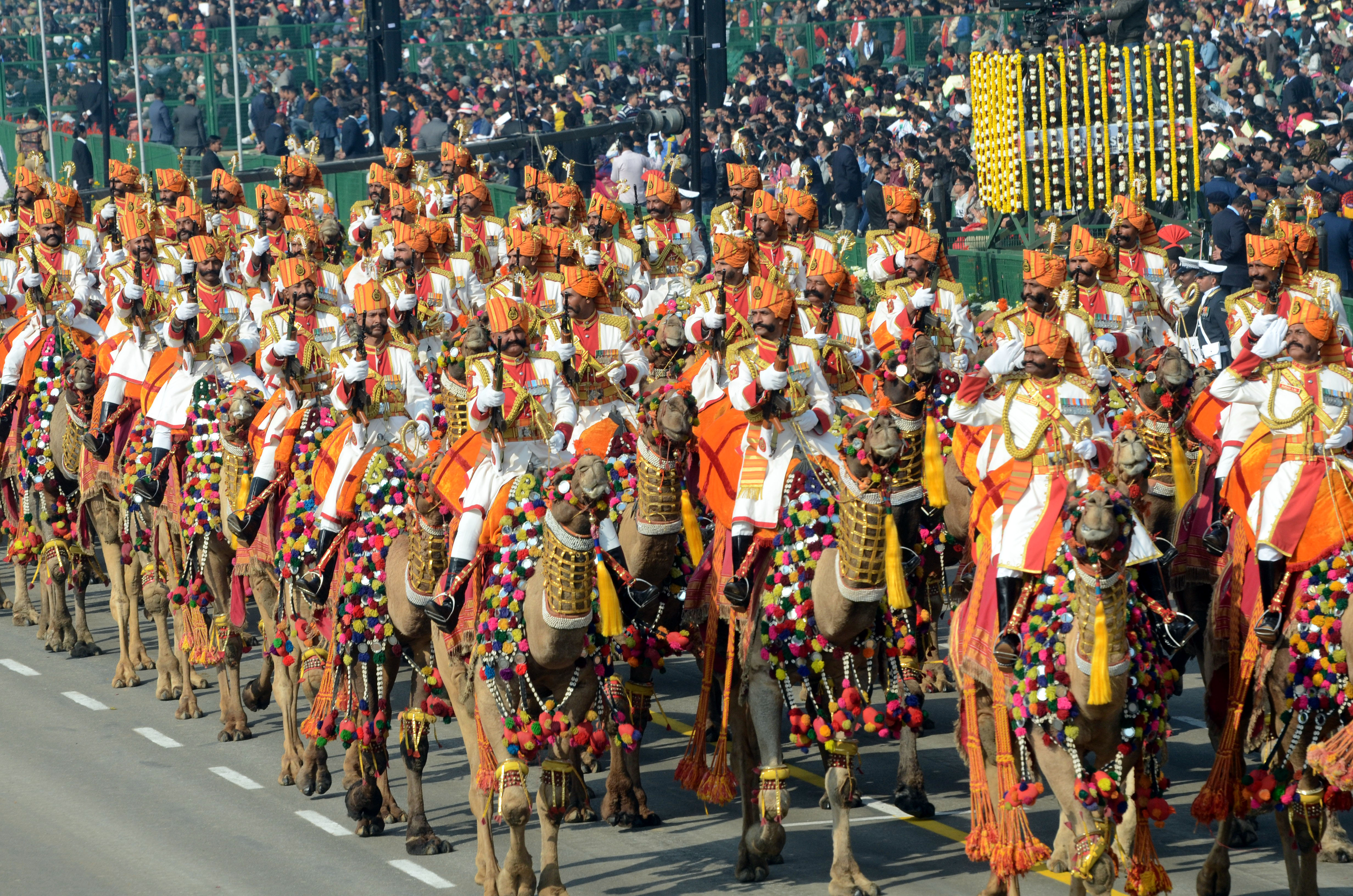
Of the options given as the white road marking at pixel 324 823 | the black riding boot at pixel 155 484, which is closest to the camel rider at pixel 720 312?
the white road marking at pixel 324 823

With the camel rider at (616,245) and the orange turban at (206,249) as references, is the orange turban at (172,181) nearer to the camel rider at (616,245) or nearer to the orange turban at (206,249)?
the camel rider at (616,245)

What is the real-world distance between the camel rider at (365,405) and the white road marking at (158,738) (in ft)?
7.87

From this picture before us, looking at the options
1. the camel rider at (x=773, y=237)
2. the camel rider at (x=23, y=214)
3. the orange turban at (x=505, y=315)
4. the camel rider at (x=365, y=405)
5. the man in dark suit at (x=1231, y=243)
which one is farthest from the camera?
the man in dark suit at (x=1231, y=243)

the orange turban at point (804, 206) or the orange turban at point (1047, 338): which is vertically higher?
the orange turban at point (804, 206)

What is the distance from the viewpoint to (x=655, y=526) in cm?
1189

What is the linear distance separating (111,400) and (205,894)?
20.3 feet

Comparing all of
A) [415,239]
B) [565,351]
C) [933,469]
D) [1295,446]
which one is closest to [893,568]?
[1295,446]

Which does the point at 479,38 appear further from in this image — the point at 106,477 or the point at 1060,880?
the point at 1060,880

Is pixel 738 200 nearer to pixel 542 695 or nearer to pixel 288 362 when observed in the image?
pixel 288 362

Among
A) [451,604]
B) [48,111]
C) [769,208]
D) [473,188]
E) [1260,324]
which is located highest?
[48,111]

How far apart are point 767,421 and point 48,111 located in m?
27.7

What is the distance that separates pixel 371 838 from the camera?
13359 millimetres

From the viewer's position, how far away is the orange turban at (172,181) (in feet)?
74.9

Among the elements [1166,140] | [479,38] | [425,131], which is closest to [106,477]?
[1166,140]
